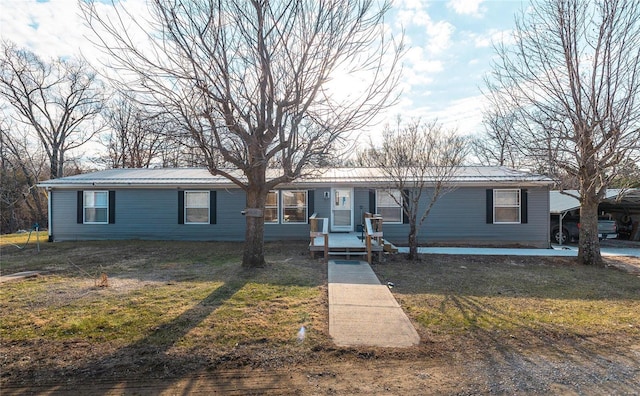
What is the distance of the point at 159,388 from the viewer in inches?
115

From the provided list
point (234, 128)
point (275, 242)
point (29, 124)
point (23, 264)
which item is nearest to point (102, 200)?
point (23, 264)

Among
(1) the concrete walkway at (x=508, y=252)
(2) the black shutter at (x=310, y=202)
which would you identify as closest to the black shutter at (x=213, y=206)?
(2) the black shutter at (x=310, y=202)

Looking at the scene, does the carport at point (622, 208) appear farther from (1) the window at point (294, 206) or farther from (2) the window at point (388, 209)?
(1) the window at point (294, 206)

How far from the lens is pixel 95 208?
13727 mm

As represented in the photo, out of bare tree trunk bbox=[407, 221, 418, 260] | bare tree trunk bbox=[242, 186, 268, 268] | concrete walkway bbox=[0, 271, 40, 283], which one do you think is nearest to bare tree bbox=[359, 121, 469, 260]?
bare tree trunk bbox=[407, 221, 418, 260]

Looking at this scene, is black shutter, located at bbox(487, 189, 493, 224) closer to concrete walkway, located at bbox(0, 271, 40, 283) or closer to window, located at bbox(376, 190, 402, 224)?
window, located at bbox(376, 190, 402, 224)

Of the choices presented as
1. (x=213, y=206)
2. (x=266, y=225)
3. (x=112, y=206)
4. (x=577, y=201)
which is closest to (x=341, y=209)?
(x=266, y=225)

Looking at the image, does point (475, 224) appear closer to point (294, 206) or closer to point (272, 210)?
point (294, 206)

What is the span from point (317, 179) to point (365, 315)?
25.5 ft

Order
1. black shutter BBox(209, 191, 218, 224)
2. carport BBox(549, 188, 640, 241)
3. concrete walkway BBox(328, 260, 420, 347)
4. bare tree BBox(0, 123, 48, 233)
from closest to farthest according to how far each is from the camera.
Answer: concrete walkway BBox(328, 260, 420, 347), black shutter BBox(209, 191, 218, 224), carport BBox(549, 188, 640, 241), bare tree BBox(0, 123, 48, 233)

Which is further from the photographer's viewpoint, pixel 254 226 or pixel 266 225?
pixel 266 225

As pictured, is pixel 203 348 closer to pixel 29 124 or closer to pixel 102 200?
pixel 102 200

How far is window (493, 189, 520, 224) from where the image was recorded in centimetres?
1262

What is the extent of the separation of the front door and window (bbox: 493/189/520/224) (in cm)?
525
